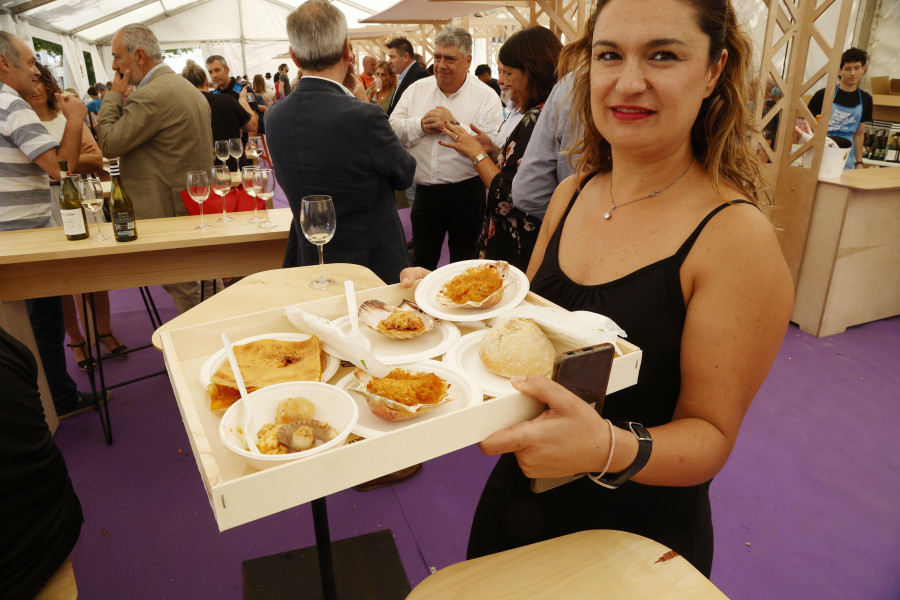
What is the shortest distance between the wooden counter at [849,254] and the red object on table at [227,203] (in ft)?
12.3

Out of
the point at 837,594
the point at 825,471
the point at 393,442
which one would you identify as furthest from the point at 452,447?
the point at 825,471

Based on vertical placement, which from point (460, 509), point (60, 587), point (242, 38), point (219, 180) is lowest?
point (460, 509)

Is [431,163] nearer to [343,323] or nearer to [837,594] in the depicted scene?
[343,323]

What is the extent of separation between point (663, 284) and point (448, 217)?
3.14m

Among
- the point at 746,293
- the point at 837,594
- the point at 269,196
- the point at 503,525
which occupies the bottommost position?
the point at 837,594

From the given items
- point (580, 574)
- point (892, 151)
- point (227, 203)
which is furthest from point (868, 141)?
point (580, 574)

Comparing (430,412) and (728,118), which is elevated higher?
(728,118)

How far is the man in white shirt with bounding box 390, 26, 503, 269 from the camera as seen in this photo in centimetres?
376

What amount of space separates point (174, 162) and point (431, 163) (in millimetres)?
1719

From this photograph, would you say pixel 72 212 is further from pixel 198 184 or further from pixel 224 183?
pixel 224 183

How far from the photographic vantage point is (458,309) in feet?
3.76

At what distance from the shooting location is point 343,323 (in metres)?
1.10

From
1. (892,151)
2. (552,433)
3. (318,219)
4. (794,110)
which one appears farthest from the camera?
(892,151)

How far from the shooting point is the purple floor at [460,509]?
204cm
